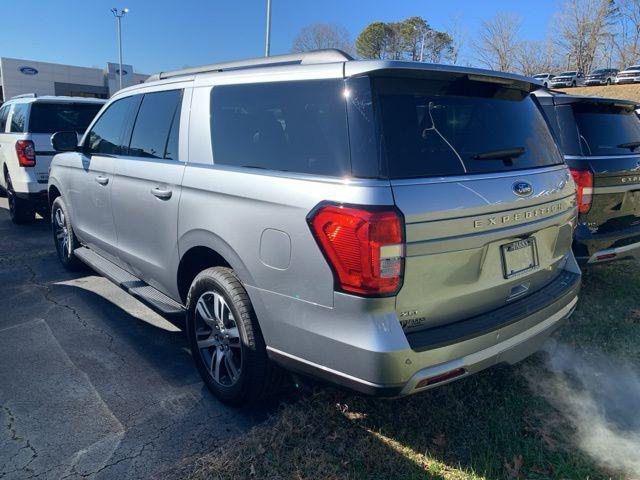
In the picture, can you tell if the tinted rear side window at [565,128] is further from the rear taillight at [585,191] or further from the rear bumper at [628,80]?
the rear bumper at [628,80]

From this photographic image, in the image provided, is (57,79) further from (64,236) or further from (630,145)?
(630,145)

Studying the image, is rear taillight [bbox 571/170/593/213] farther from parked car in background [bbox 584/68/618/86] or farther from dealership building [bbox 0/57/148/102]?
dealership building [bbox 0/57/148/102]

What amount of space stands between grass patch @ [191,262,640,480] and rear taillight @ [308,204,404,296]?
1023mm

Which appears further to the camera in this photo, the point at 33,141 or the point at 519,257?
the point at 33,141

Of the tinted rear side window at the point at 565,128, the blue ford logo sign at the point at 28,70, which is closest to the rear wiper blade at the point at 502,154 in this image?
the tinted rear side window at the point at 565,128

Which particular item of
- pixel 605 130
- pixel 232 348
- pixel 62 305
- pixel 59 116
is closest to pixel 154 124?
pixel 232 348

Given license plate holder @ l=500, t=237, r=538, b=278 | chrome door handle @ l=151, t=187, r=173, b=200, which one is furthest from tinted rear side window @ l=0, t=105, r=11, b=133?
license plate holder @ l=500, t=237, r=538, b=278

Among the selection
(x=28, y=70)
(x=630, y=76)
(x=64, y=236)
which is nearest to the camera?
(x=64, y=236)

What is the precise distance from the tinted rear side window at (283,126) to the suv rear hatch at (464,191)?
0.62ft

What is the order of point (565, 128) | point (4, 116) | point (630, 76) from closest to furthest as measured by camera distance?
point (565, 128) → point (4, 116) → point (630, 76)

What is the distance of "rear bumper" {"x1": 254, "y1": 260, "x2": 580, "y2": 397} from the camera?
2102 mm

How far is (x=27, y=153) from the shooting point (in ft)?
23.5

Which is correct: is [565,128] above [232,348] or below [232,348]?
above

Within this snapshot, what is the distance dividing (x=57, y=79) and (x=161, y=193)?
59785 millimetres
